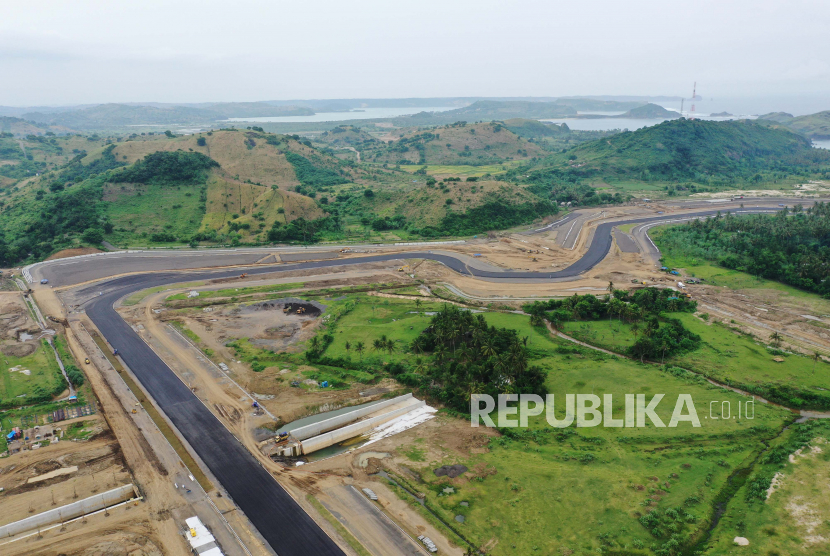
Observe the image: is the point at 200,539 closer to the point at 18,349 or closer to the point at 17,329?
the point at 18,349

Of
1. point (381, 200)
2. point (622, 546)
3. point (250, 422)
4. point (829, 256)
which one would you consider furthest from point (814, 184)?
point (250, 422)

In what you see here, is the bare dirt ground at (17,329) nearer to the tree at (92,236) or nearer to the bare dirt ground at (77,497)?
the bare dirt ground at (77,497)

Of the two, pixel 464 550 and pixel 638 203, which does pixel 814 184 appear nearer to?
pixel 638 203

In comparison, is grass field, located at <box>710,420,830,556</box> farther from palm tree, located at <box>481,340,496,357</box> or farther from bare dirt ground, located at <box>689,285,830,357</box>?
bare dirt ground, located at <box>689,285,830,357</box>

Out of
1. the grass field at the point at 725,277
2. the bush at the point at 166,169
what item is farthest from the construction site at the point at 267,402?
the bush at the point at 166,169

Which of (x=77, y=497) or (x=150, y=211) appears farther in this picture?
(x=150, y=211)

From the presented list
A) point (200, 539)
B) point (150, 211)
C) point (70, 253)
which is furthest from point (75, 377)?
point (150, 211)
